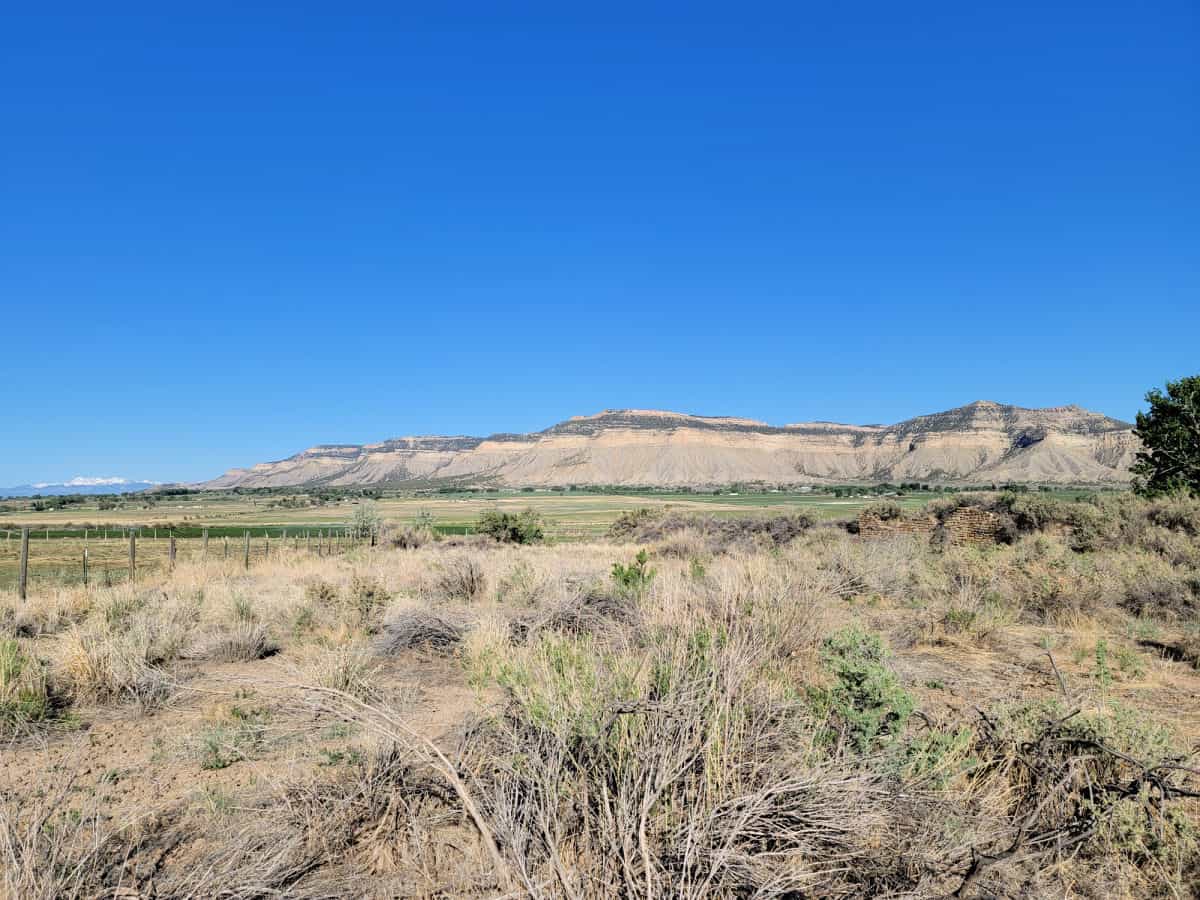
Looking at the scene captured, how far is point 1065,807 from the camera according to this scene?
430 centimetres

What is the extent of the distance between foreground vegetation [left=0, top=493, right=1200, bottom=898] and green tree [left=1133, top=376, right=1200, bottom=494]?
16.8m

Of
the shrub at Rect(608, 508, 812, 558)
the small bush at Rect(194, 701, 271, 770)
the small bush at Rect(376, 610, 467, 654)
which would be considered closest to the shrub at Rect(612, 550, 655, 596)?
the small bush at Rect(376, 610, 467, 654)

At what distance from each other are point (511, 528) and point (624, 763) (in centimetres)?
3077

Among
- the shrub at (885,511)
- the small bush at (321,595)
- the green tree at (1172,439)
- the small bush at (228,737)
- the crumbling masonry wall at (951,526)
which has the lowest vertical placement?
the small bush at (228,737)

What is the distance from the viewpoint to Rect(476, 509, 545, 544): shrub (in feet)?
110

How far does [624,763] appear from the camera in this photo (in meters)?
3.54

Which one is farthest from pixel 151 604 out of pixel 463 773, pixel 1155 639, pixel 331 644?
pixel 1155 639

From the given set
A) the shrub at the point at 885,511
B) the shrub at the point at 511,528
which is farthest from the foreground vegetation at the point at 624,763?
the shrub at the point at 511,528

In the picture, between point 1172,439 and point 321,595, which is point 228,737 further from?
point 1172,439

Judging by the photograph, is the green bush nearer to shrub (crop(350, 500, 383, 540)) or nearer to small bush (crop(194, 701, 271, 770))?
small bush (crop(194, 701, 271, 770))

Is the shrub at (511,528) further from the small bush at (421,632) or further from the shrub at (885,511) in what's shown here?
the small bush at (421,632)

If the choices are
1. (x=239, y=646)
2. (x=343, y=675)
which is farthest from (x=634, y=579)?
(x=239, y=646)

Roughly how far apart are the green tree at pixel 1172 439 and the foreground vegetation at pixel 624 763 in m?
16.8

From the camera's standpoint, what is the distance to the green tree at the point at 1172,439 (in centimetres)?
2327
